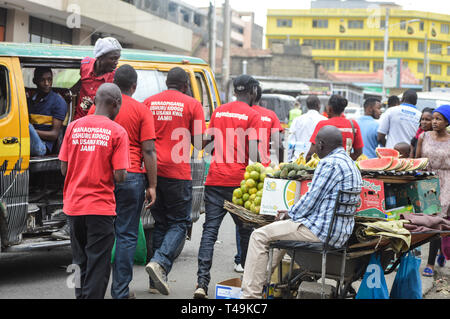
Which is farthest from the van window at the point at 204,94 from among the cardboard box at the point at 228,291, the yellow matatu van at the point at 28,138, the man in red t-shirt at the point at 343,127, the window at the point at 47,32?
the window at the point at 47,32

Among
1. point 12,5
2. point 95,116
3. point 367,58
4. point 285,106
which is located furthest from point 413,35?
point 95,116

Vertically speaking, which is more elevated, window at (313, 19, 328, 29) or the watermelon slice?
window at (313, 19, 328, 29)

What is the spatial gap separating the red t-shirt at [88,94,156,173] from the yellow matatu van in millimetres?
1192

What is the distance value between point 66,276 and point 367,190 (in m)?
3.41

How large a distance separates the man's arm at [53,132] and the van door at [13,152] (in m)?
1.08

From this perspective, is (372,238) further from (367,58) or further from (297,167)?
(367,58)

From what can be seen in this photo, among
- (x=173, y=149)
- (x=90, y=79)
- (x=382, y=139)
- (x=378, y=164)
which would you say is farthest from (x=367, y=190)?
(x=382, y=139)

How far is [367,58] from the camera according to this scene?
99750mm

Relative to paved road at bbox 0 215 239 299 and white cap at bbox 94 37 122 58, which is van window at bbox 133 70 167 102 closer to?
white cap at bbox 94 37 122 58

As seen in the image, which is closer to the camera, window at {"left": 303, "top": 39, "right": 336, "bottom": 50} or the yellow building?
the yellow building

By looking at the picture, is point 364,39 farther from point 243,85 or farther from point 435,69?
point 243,85

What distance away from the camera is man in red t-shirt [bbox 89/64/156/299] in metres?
5.84

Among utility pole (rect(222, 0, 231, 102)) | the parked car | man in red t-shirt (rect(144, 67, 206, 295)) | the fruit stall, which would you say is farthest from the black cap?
the parked car

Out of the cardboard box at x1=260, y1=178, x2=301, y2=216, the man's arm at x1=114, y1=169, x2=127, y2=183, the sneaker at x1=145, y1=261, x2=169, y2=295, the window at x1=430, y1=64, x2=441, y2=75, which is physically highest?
the window at x1=430, y1=64, x2=441, y2=75
